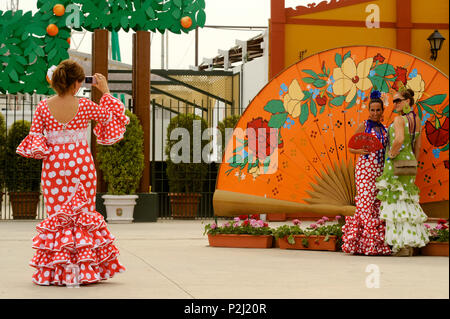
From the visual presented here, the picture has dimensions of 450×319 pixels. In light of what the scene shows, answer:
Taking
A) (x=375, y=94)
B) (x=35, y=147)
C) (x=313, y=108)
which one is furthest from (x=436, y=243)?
(x=35, y=147)

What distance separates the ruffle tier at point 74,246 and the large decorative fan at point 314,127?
11.1 ft

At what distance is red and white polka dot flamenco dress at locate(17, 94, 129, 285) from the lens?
635 centimetres

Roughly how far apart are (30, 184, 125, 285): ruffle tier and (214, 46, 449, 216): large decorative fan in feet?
11.1

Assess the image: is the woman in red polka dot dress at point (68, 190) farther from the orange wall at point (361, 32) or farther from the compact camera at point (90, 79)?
the orange wall at point (361, 32)

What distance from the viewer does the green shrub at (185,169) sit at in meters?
16.9

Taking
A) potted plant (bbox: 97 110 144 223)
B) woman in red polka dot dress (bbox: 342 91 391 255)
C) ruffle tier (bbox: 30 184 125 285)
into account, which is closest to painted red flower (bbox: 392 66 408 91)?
woman in red polka dot dress (bbox: 342 91 391 255)

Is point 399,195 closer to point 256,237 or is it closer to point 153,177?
point 256,237

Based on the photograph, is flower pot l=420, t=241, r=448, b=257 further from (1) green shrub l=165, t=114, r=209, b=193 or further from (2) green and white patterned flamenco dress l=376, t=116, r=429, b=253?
(1) green shrub l=165, t=114, r=209, b=193

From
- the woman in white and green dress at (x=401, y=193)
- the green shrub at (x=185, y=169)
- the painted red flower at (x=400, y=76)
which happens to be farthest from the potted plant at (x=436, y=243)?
the green shrub at (x=185, y=169)

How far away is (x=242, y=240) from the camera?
32.8 ft

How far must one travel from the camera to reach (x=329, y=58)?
9.69 metres

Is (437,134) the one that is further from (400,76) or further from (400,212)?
→ (400,212)

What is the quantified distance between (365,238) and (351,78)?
72.6 inches
